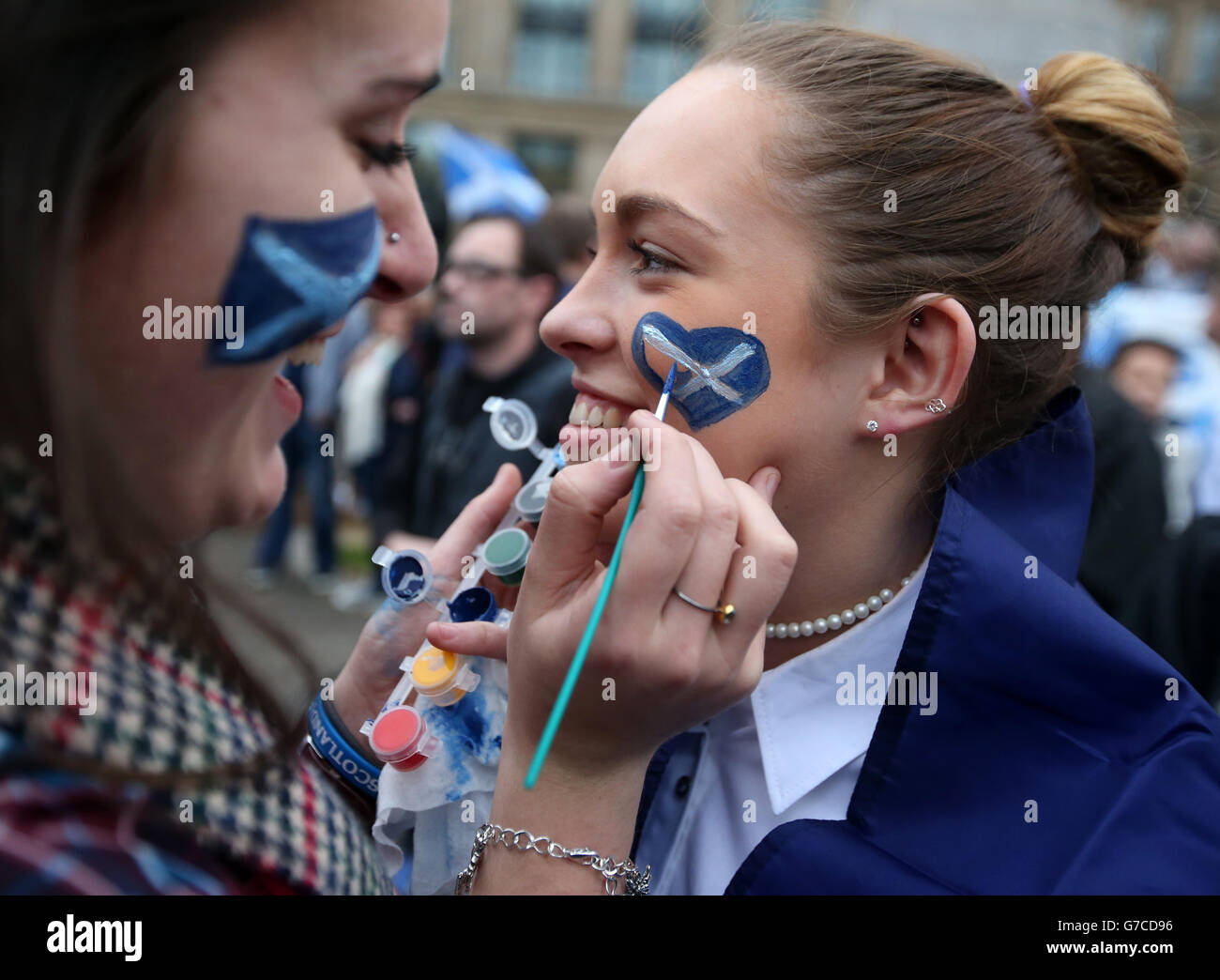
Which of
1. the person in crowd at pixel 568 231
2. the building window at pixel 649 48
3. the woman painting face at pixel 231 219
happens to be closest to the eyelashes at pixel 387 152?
the woman painting face at pixel 231 219

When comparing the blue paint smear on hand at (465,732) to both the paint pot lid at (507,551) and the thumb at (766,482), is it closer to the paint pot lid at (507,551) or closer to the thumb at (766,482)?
the paint pot lid at (507,551)

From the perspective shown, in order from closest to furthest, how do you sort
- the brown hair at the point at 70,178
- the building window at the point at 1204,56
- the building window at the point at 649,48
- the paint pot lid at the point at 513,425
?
the brown hair at the point at 70,178 → the paint pot lid at the point at 513,425 → the building window at the point at 1204,56 → the building window at the point at 649,48

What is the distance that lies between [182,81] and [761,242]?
85 cm

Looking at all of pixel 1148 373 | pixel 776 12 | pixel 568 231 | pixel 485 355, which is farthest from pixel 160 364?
pixel 1148 373

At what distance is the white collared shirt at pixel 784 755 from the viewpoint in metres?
1.47

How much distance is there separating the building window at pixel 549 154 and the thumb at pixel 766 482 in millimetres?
22910

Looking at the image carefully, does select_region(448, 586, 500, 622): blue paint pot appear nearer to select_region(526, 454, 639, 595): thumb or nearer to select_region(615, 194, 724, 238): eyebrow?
select_region(526, 454, 639, 595): thumb

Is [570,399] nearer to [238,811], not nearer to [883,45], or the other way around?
[883,45]

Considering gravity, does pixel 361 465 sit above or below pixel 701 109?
below

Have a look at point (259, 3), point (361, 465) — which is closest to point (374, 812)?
point (259, 3)

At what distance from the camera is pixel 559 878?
1.16m

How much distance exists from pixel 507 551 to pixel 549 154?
2365 cm

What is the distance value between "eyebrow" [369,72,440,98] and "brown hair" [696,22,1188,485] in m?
0.60

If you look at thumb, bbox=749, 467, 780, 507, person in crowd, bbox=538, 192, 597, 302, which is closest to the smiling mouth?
thumb, bbox=749, 467, 780, 507
